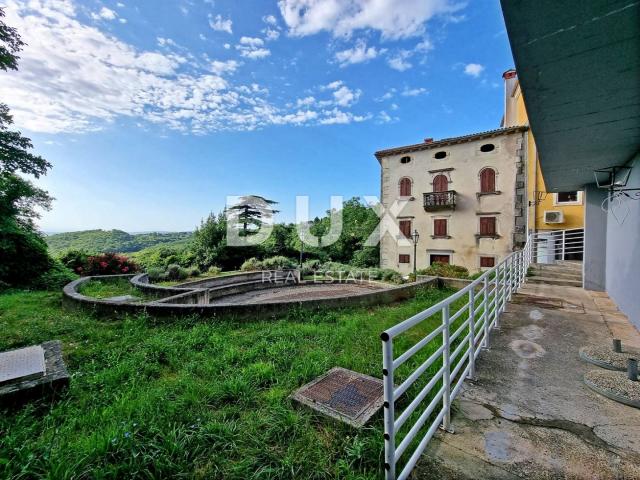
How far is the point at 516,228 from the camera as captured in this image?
44.0 feet

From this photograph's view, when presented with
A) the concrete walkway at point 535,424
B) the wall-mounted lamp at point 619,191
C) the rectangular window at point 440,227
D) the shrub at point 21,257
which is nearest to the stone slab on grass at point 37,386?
the concrete walkway at point 535,424

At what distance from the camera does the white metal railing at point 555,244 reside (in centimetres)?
1071

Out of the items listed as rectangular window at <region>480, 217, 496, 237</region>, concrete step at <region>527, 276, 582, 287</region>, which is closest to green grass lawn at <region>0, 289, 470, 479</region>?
concrete step at <region>527, 276, 582, 287</region>

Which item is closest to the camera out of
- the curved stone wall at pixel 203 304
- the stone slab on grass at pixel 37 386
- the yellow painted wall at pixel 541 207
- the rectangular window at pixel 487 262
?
the stone slab on grass at pixel 37 386

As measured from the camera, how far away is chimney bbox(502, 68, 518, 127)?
1544 centimetres

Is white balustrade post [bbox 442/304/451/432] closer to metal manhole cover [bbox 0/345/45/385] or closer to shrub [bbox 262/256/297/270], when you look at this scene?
metal manhole cover [bbox 0/345/45/385]

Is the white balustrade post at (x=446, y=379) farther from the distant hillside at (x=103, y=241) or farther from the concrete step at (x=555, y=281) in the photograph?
the distant hillside at (x=103, y=241)

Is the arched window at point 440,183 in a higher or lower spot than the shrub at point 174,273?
higher

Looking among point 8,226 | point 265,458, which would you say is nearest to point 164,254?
point 8,226

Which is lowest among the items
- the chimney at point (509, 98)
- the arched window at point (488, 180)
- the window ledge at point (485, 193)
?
the window ledge at point (485, 193)

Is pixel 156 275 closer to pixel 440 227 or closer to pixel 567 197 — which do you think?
pixel 440 227

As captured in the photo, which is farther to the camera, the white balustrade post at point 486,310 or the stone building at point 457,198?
the stone building at point 457,198

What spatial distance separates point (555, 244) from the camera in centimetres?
1087

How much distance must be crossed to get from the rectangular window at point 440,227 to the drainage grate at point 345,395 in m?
14.2
